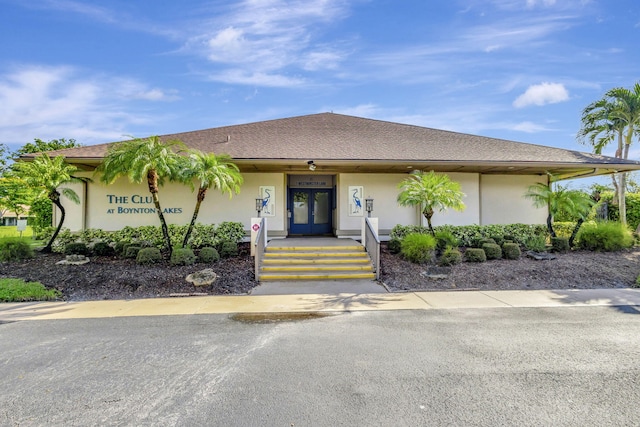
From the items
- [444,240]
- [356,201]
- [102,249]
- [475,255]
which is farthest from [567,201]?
[102,249]

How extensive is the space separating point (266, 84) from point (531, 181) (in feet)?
43.6

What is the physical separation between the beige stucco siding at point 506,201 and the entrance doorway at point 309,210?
698 centimetres

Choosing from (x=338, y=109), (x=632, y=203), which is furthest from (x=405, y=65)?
(x=632, y=203)

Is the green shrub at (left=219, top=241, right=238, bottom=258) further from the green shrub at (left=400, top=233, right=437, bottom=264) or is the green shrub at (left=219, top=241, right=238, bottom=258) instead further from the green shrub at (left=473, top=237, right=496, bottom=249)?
the green shrub at (left=473, top=237, right=496, bottom=249)

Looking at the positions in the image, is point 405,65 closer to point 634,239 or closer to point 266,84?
point 266,84

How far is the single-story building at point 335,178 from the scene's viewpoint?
12.7 metres

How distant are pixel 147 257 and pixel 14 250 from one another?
463 centimetres

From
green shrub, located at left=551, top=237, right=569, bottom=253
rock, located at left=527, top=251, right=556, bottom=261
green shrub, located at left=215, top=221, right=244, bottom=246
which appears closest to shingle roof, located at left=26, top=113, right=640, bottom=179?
green shrub, located at left=215, top=221, right=244, bottom=246

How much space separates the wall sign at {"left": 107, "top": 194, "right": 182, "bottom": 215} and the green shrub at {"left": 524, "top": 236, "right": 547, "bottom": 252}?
13564mm

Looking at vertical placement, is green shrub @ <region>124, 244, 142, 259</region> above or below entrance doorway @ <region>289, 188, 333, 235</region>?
below

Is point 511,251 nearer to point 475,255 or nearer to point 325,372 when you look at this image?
point 475,255

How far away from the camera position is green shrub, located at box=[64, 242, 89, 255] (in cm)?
1114

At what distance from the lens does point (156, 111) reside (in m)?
17.1

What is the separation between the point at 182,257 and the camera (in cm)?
1005
